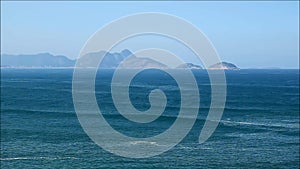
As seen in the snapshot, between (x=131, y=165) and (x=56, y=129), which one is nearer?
(x=131, y=165)

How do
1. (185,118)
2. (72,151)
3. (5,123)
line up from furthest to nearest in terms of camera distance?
(185,118) → (5,123) → (72,151)

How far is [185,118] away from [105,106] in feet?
80.7

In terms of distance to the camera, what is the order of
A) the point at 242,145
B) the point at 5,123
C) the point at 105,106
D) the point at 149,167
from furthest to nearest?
the point at 105,106, the point at 5,123, the point at 242,145, the point at 149,167

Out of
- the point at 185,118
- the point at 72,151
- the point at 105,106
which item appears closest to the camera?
the point at 72,151

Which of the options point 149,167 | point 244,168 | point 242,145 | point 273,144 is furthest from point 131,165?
point 273,144

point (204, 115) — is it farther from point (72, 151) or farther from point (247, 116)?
point (72, 151)

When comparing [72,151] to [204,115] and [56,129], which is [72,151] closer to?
[56,129]

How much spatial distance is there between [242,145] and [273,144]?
438cm

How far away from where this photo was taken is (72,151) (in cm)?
5391

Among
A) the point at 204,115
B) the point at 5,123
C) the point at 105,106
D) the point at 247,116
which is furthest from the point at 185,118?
the point at 5,123

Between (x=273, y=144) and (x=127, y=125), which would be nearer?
(x=273, y=144)

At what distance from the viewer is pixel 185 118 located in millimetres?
84000

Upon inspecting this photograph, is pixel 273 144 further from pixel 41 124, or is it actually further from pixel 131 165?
pixel 41 124

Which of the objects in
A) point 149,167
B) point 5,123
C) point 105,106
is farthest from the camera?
point 105,106
